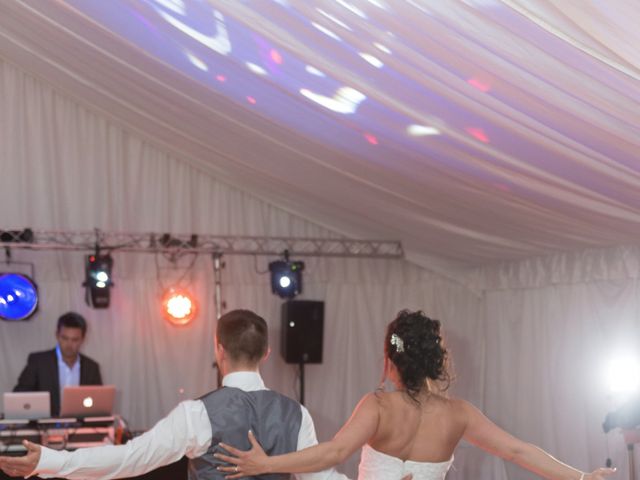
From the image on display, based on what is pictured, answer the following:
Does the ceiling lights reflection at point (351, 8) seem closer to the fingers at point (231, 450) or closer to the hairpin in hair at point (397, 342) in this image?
the hairpin in hair at point (397, 342)

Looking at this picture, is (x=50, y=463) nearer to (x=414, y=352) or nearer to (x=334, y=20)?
(x=414, y=352)

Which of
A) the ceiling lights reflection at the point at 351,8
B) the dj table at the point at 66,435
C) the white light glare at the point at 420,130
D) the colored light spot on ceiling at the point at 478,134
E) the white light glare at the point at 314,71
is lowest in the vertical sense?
the dj table at the point at 66,435

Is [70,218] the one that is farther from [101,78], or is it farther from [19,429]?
[19,429]

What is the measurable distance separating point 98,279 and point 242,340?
185 inches

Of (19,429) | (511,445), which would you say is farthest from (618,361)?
(19,429)

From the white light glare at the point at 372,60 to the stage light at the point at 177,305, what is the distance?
461 centimetres

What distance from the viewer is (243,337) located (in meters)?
3.17

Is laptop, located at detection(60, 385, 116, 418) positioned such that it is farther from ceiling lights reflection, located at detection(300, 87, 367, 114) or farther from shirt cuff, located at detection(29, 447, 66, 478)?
shirt cuff, located at detection(29, 447, 66, 478)

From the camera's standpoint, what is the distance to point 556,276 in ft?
24.0

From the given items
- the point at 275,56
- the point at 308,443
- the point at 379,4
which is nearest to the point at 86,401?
the point at 275,56

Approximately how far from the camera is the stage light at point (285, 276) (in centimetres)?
813

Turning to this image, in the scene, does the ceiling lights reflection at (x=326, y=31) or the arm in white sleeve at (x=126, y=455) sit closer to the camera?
the arm in white sleeve at (x=126, y=455)

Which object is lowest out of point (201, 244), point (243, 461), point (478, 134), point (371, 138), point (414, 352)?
point (243, 461)

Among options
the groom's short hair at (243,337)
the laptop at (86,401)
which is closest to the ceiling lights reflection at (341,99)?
the groom's short hair at (243,337)
